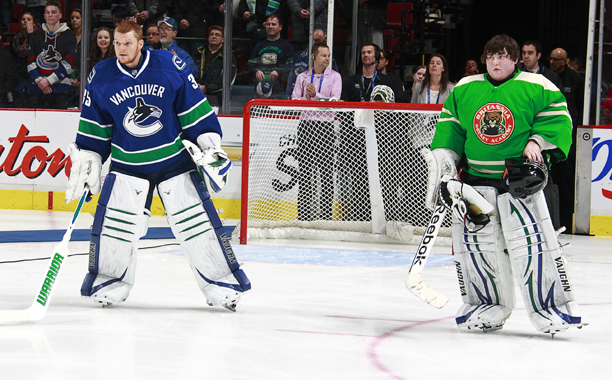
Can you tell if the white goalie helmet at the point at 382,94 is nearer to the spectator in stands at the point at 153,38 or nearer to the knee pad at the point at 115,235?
the spectator in stands at the point at 153,38

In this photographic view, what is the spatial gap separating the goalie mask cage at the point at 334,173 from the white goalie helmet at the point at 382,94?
105 mm

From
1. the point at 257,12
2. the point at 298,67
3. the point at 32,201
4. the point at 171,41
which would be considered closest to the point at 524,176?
the point at 298,67

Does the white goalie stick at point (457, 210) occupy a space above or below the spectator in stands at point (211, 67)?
below

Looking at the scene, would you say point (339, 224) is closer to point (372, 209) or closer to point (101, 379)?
point (372, 209)

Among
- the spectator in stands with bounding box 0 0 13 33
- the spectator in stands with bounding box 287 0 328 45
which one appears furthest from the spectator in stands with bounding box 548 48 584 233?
the spectator in stands with bounding box 0 0 13 33

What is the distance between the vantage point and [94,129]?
3.13m

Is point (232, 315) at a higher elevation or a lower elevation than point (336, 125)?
lower

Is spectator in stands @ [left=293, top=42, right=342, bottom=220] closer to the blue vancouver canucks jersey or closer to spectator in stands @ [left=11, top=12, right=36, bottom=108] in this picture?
the blue vancouver canucks jersey

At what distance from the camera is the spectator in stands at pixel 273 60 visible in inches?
264

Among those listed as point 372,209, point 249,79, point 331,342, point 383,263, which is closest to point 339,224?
point 372,209

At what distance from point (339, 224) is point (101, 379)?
3875 mm

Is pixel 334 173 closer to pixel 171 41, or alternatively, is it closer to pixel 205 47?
pixel 205 47

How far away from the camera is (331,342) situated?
2.66 meters

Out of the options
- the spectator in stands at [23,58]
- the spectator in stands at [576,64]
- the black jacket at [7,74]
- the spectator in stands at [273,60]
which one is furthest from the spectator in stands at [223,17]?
the spectator in stands at [576,64]
